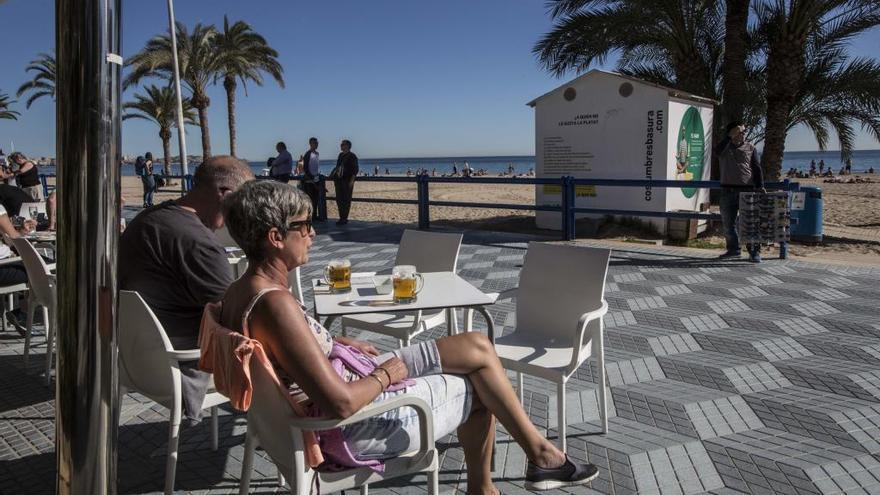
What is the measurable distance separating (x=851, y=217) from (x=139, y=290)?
19.0 meters

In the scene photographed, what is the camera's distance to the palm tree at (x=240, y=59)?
25.2m

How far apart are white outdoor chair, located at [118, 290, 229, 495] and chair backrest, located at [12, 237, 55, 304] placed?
155 centimetres

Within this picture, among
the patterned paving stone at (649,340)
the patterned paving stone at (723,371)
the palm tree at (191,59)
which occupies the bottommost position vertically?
the patterned paving stone at (723,371)

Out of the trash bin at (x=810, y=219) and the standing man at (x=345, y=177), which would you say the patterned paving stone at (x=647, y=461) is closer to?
the trash bin at (x=810, y=219)

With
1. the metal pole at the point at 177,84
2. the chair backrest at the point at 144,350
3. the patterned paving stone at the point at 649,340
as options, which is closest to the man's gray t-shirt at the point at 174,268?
the chair backrest at the point at 144,350

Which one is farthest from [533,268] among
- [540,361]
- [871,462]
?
[871,462]

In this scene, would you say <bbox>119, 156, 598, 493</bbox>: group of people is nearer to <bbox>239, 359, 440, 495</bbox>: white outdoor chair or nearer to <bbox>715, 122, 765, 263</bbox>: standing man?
<bbox>239, 359, 440, 495</bbox>: white outdoor chair

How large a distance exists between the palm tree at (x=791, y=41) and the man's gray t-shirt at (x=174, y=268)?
12.7 metres

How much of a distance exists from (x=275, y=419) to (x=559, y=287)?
6.05 ft

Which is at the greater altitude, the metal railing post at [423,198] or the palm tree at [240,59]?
the palm tree at [240,59]

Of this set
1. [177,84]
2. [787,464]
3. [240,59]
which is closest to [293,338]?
[787,464]

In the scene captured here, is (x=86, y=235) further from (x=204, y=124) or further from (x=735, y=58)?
(x=204, y=124)

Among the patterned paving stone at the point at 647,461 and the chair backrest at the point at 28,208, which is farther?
the chair backrest at the point at 28,208

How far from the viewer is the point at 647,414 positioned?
3455mm
